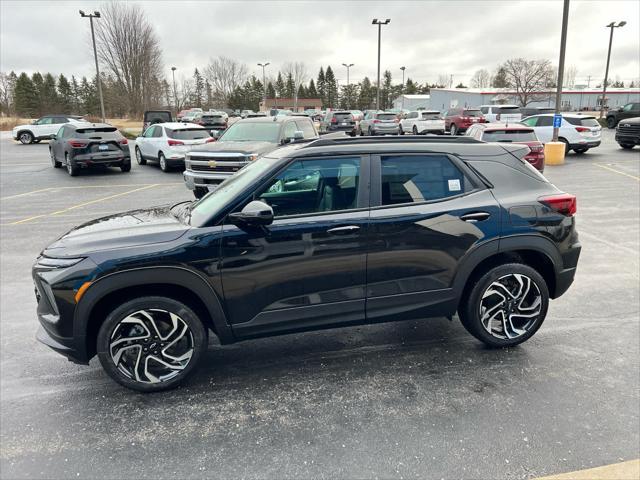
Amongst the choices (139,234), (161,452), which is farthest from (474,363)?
(139,234)

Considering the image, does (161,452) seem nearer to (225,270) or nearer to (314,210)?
(225,270)

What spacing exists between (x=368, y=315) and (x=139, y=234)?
1.80 metres

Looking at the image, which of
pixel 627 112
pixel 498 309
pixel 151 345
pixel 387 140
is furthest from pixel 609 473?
pixel 627 112

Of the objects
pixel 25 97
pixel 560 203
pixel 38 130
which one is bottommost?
pixel 560 203

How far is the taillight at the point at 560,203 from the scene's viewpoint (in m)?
3.85

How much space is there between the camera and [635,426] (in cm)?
296

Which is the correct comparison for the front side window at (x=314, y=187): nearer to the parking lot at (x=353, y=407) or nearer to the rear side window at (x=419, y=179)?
the rear side window at (x=419, y=179)

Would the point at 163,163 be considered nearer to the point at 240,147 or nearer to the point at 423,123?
the point at 240,147

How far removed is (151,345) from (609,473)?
297 cm

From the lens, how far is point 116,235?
3.32 meters

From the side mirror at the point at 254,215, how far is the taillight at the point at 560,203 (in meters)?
2.30

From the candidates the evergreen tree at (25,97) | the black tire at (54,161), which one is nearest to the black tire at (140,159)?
the black tire at (54,161)

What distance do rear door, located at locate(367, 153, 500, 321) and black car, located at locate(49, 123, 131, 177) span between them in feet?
46.7

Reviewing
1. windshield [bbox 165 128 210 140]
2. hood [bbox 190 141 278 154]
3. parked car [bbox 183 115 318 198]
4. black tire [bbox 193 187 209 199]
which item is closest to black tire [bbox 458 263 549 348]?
parked car [bbox 183 115 318 198]
